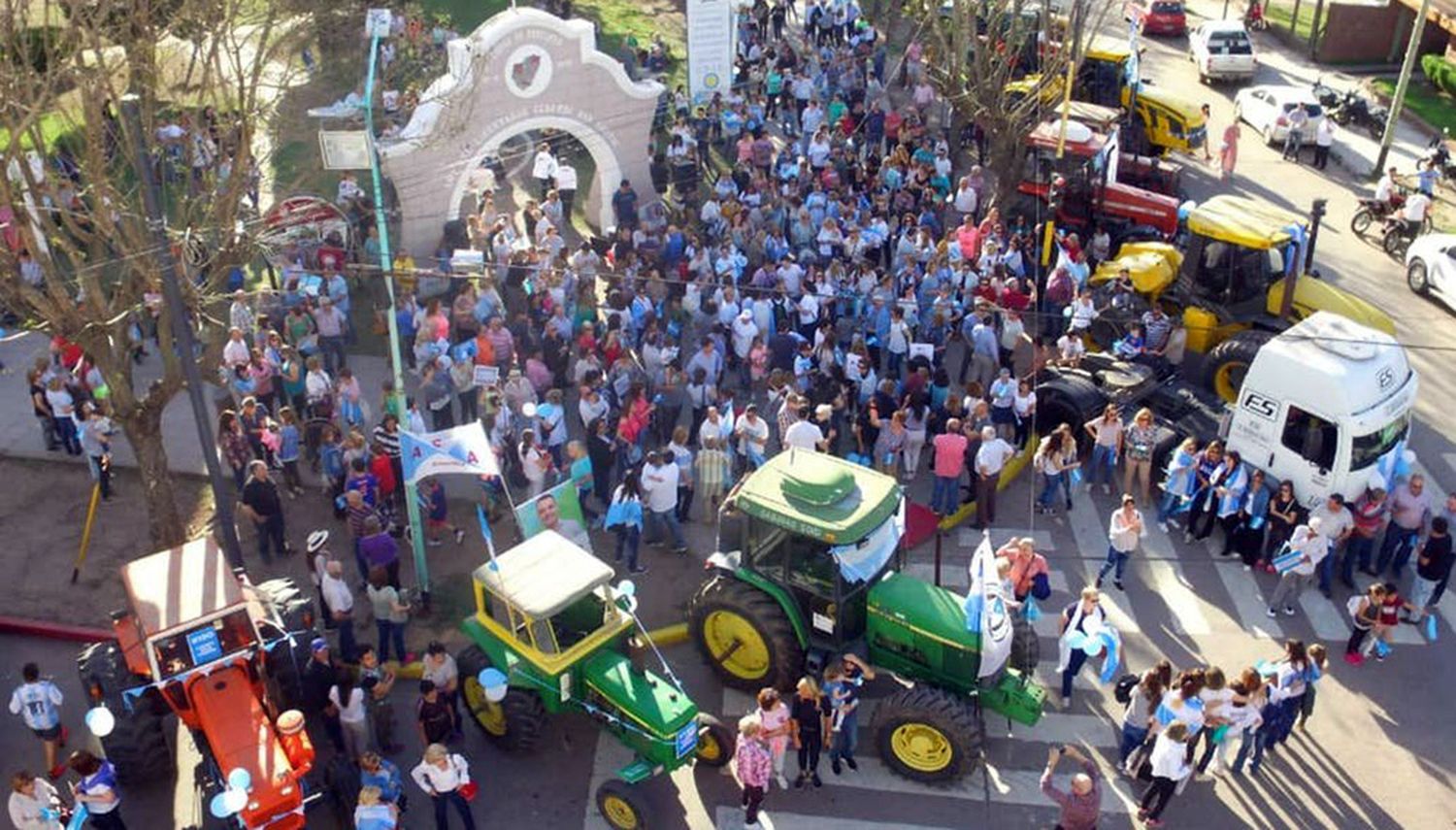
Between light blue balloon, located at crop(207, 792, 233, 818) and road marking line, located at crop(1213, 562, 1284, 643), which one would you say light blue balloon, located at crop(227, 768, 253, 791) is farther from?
road marking line, located at crop(1213, 562, 1284, 643)

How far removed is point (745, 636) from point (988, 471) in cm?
411

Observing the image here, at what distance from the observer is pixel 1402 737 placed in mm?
11914

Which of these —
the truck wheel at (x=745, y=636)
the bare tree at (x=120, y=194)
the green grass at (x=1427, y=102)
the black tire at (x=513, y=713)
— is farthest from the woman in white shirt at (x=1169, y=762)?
the green grass at (x=1427, y=102)

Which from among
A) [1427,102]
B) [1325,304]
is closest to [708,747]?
[1325,304]

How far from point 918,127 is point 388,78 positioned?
1077cm

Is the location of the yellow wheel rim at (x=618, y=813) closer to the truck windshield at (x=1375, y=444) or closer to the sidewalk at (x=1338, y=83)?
the truck windshield at (x=1375, y=444)

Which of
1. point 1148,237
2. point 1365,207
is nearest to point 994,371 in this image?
point 1148,237

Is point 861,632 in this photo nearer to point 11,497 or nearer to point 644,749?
point 644,749

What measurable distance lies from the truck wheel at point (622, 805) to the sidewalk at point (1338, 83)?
73.0ft

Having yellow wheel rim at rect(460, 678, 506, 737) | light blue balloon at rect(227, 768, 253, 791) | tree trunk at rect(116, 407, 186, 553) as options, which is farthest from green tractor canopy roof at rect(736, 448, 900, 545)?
tree trunk at rect(116, 407, 186, 553)

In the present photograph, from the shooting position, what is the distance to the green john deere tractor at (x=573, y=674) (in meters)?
10.6

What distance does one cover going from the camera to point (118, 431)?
16859mm

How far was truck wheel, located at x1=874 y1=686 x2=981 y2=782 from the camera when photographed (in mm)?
10742

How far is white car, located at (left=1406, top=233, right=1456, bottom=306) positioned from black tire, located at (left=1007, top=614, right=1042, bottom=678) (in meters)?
12.4
